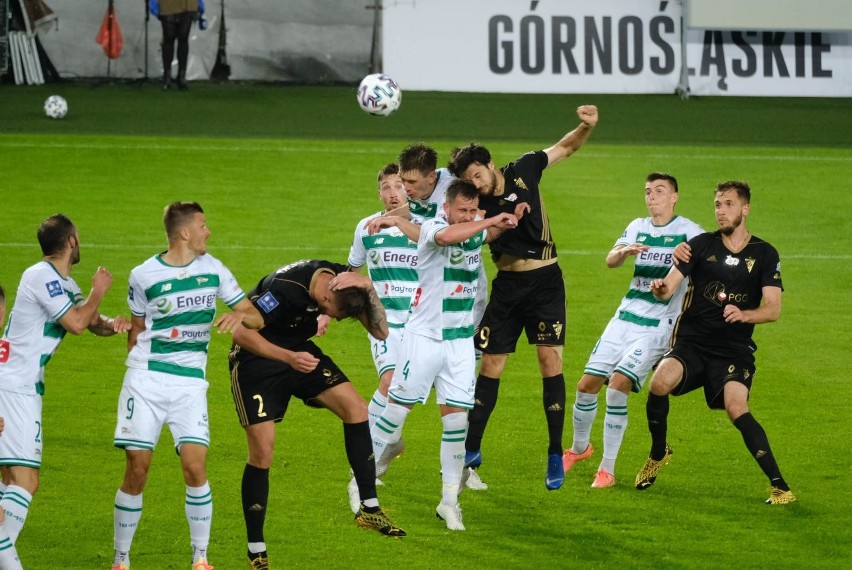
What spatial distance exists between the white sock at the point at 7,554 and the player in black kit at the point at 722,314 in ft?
13.6

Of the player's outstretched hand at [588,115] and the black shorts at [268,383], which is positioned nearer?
the black shorts at [268,383]

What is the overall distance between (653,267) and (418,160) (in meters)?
1.97

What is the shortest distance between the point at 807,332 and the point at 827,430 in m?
3.52

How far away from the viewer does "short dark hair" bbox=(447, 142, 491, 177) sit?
8734 mm

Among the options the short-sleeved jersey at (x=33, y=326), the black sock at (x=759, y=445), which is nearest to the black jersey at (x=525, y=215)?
the black sock at (x=759, y=445)

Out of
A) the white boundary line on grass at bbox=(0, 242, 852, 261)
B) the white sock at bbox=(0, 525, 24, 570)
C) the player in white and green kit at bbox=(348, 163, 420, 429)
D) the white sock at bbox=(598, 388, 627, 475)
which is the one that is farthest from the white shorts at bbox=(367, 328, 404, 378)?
the white boundary line on grass at bbox=(0, 242, 852, 261)

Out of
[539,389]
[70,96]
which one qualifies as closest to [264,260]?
[539,389]

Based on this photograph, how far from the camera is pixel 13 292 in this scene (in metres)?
14.6

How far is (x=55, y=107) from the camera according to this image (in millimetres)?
23438

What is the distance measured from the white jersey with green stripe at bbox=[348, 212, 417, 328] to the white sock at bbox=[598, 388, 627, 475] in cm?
154

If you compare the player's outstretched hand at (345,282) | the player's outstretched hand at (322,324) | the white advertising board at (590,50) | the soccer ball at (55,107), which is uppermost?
the white advertising board at (590,50)

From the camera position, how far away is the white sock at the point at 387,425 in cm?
854

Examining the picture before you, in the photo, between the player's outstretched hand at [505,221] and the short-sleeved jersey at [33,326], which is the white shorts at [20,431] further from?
the player's outstretched hand at [505,221]

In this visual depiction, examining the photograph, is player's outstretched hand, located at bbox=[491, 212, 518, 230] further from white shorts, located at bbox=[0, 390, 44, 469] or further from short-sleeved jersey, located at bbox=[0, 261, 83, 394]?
white shorts, located at bbox=[0, 390, 44, 469]
